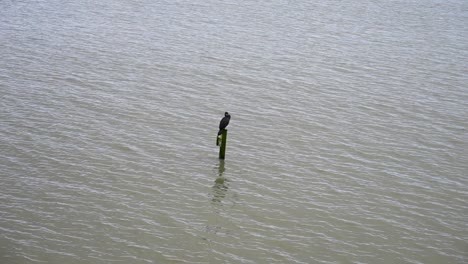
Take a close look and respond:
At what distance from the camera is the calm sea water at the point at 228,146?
634 inches

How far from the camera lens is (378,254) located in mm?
15859

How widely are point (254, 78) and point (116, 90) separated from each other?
6694mm

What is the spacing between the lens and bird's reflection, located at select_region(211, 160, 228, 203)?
18156 mm

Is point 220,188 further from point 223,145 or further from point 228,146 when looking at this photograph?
point 228,146

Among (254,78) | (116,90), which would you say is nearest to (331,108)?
(254,78)

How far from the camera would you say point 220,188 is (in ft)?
Result: 61.6

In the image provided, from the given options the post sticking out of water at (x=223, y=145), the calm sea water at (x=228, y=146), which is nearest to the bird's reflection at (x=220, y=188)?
the calm sea water at (x=228, y=146)

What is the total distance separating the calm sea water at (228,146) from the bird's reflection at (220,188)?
70mm

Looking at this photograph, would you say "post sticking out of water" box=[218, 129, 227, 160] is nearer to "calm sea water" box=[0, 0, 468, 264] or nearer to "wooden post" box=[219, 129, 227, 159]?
"wooden post" box=[219, 129, 227, 159]

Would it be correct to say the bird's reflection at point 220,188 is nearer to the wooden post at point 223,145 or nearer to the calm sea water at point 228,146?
the calm sea water at point 228,146

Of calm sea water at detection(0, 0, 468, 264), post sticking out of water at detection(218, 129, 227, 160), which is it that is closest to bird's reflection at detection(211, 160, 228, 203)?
calm sea water at detection(0, 0, 468, 264)

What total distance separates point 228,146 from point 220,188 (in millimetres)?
3186

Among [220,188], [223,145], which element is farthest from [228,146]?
[220,188]

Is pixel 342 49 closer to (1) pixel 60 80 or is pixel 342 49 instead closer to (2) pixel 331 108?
(2) pixel 331 108
